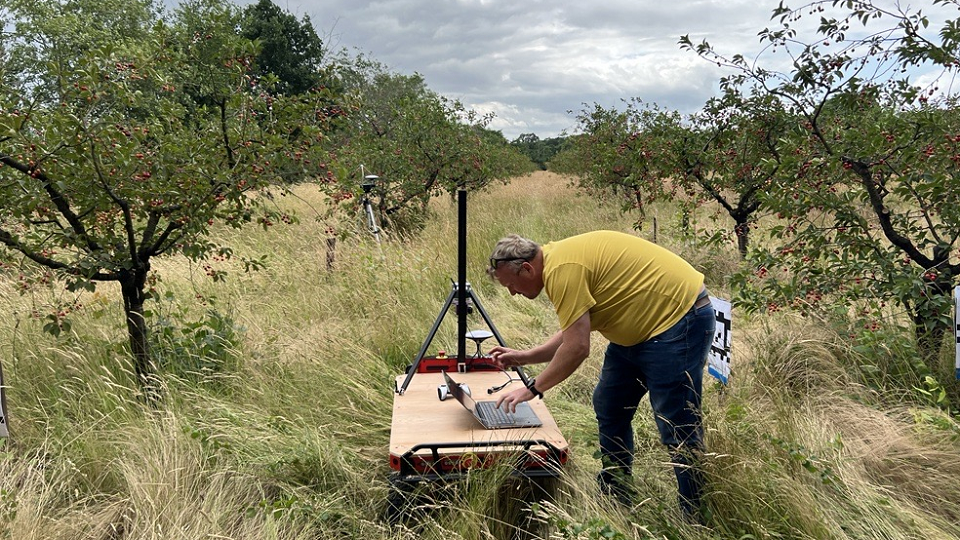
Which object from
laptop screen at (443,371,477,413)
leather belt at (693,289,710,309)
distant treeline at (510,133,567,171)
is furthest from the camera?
distant treeline at (510,133,567,171)

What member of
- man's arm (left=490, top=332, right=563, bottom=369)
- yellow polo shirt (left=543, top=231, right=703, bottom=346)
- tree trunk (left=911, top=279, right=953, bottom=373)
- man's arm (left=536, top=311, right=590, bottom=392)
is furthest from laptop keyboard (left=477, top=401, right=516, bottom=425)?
tree trunk (left=911, top=279, right=953, bottom=373)

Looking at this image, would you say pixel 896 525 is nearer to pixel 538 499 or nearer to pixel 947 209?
pixel 538 499

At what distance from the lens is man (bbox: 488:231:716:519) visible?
2.43m

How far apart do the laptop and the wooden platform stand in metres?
0.03

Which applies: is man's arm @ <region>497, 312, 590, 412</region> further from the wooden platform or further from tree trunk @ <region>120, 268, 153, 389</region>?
tree trunk @ <region>120, 268, 153, 389</region>

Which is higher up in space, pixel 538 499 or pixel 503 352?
pixel 503 352

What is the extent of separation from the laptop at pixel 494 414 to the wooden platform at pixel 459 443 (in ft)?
0.11

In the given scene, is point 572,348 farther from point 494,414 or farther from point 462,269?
point 462,269

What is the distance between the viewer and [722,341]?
2939mm

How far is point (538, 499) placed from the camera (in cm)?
260

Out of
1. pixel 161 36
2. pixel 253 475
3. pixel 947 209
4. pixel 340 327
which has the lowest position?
pixel 253 475

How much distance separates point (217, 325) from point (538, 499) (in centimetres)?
244

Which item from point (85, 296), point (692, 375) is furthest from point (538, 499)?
point (85, 296)

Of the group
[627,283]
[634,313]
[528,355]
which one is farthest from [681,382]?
[528,355]
